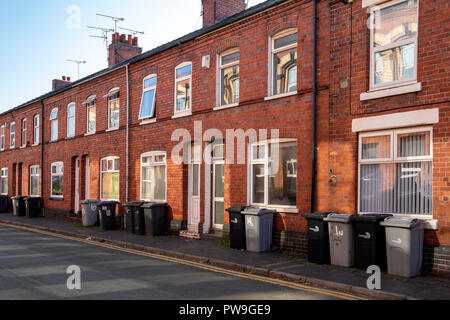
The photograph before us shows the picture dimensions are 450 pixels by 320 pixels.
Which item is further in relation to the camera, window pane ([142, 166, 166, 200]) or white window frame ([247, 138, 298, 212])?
window pane ([142, 166, 166, 200])

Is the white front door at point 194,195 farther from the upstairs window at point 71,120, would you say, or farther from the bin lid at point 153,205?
the upstairs window at point 71,120

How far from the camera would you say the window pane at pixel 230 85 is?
13806 mm

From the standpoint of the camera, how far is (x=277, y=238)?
11.8 meters

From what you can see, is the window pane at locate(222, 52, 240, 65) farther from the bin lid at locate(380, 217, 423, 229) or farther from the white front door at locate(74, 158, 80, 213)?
the white front door at locate(74, 158, 80, 213)

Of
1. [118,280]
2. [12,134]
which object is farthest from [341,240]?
[12,134]

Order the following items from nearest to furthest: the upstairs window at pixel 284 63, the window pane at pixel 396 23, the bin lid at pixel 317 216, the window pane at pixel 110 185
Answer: the window pane at pixel 396 23 < the bin lid at pixel 317 216 < the upstairs window at pixel 284 63 < the window pane at pixel 110 185

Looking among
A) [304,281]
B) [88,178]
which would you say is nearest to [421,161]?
[304,281]

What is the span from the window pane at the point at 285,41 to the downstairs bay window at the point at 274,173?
2.64 metres

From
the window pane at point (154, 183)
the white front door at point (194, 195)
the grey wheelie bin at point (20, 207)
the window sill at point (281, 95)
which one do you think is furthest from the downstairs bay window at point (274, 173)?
the grey wheelie bin at point (20, 207)

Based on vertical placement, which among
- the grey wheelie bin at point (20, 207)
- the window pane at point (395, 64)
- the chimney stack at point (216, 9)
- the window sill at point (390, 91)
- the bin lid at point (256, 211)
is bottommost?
the grey wheelie bin at point (20, 207)

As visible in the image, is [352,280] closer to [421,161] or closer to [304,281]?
[304,281]

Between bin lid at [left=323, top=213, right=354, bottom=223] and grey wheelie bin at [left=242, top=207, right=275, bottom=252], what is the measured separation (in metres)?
2.11

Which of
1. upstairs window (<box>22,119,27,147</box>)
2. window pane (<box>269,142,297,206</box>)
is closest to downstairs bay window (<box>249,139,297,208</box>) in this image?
window pane (<box>269,142,297,206</box>)

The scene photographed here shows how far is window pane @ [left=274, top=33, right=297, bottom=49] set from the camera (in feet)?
39.5
